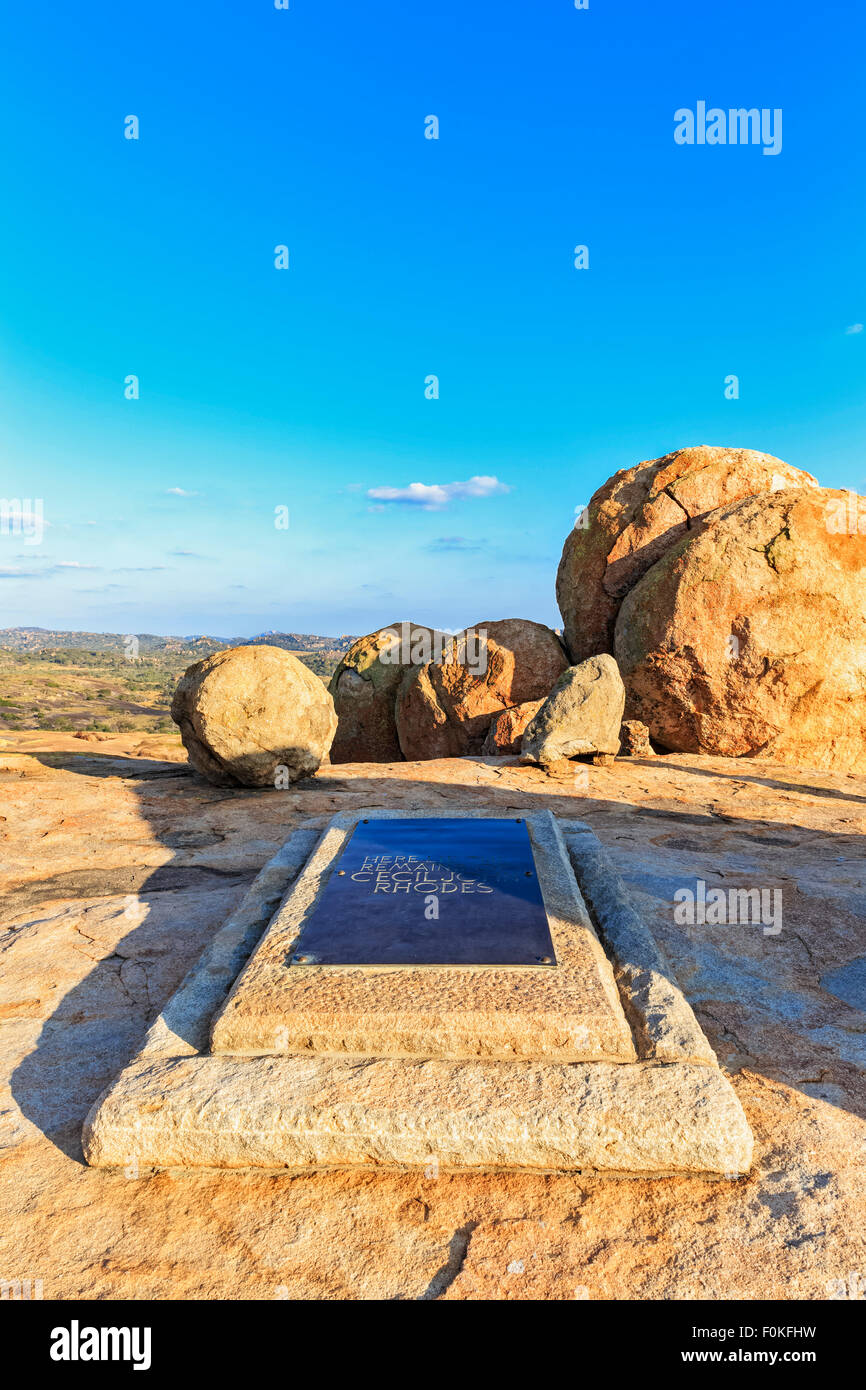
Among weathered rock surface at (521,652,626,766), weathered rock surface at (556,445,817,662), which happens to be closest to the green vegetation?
weathered rock surface at (521,652,626,766)

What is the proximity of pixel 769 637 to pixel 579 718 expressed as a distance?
2.35m

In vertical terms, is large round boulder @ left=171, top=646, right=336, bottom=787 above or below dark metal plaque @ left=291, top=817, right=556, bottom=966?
above

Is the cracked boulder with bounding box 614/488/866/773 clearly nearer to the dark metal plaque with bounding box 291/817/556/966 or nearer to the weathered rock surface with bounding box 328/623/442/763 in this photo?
the weathered rock surface with bounding box 328/623/442/763

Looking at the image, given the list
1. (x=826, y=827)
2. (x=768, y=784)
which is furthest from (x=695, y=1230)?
(x=768, y=784)

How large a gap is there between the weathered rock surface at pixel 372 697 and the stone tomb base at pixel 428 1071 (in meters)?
8.36

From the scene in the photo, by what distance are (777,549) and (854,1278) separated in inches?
299

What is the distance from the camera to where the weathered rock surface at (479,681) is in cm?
965

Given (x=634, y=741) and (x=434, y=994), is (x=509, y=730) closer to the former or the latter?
(x=634, y=741)

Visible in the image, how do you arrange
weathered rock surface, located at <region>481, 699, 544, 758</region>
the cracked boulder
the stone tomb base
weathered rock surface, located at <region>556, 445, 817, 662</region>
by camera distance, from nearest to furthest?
1. the stone tomb base
2. the cracked boulder
3. weathered rock surface, located at <region>481, 699, 544, 758</region>
4. weathered rock surface, located at <region>556, 445, 817, 662</region>

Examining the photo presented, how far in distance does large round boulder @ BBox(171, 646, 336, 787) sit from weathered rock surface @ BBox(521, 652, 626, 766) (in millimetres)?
2227

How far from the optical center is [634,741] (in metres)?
8.21

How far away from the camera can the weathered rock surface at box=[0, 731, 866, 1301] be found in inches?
66.6

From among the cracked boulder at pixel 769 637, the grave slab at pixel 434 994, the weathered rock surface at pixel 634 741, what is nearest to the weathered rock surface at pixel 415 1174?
the grave slab at pixel 434 994
